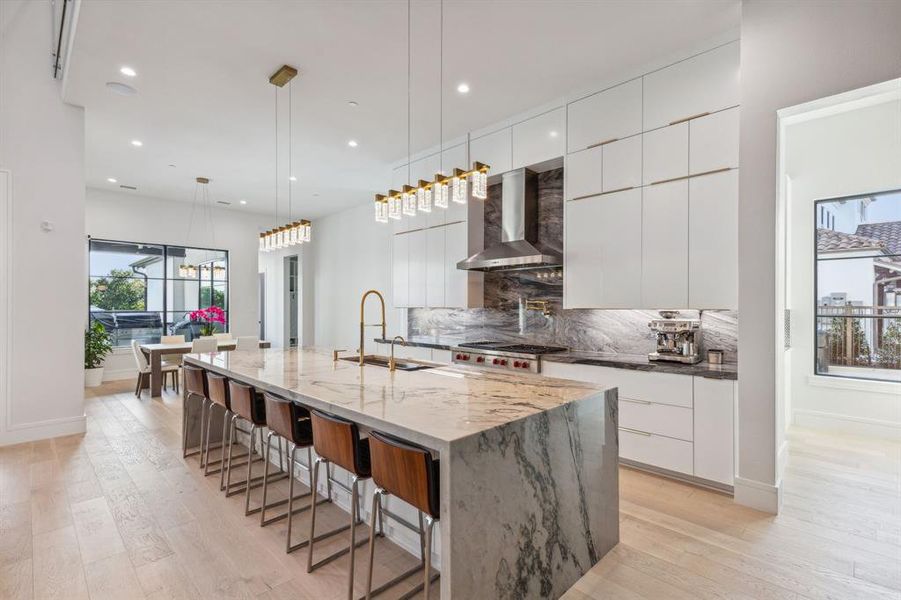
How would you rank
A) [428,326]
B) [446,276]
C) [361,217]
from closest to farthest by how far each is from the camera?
[446,276] < [428,326] < [361,217]

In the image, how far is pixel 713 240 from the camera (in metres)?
3.03

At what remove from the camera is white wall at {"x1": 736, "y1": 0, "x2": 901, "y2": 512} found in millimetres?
2475

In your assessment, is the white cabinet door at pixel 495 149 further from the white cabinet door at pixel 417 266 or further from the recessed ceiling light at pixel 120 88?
the recessed ceiling light at pixel 120 88

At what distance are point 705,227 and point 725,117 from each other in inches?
29.6

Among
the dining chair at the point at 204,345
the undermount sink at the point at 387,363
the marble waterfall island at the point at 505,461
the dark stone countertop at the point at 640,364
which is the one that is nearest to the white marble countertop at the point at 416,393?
the marble waterfall island at the point at 505,461

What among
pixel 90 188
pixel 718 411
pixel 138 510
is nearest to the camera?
pixel 138 510

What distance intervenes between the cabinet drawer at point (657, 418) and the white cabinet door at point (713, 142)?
5.66ft

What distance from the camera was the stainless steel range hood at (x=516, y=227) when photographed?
4.21 metres

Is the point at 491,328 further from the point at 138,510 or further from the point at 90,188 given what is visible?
the point at 90,188

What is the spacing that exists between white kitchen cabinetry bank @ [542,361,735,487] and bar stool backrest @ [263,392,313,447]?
2030 mm

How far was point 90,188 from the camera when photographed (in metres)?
7.12

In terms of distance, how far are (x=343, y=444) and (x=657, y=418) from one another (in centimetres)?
234

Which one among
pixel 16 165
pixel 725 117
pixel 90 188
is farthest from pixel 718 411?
pixel 90 188

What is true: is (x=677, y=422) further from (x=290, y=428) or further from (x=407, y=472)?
(x=290, y=428)
